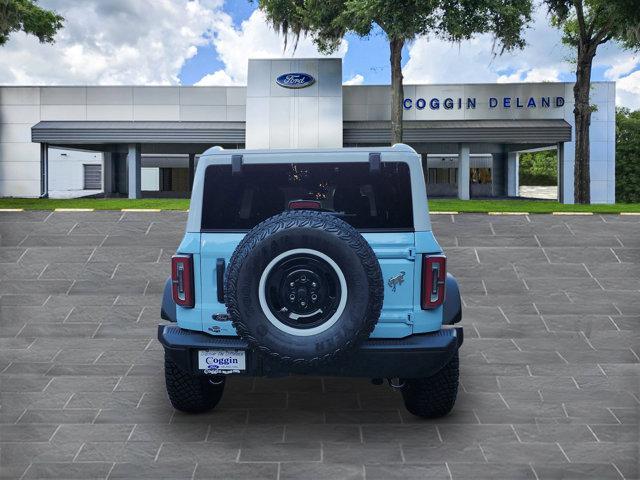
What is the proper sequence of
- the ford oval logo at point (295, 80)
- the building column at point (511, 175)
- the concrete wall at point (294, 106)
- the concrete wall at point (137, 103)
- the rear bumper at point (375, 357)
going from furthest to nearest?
the building column at point (511, 175) → the concrete wall at point (137, 103) → the ford oval logo at point (295, 80) → the concrete wall at point (294, 106) → the rear bumper at point (375, 357)

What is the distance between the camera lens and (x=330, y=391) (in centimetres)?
702

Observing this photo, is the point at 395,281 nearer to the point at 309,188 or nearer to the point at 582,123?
the point at 309,188

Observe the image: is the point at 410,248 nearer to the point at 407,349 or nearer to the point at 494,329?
the point at 407,349

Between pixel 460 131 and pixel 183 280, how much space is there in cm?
3116

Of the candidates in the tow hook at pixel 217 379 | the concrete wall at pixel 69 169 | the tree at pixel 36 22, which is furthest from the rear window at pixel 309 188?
the concrete wall at pixel 69 169

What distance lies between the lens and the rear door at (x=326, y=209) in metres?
5.41

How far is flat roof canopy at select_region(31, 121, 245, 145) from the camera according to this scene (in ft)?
119

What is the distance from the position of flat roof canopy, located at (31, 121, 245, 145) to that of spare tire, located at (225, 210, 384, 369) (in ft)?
105

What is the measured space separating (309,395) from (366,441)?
139 cm

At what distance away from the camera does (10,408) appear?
6.55m

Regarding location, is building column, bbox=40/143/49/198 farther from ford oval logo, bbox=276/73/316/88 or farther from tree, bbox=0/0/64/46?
ford oval logo, bbox=276/73/316/88

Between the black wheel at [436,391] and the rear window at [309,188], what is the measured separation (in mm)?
1301

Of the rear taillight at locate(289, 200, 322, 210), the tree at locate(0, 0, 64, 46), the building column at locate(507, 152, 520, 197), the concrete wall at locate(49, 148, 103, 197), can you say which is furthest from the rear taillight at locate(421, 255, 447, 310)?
the concrete wall at locate(49, 148, 103, 197)

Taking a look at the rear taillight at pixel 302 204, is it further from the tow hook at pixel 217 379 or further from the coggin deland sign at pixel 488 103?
the coggin deland sign at pixel 488 103
